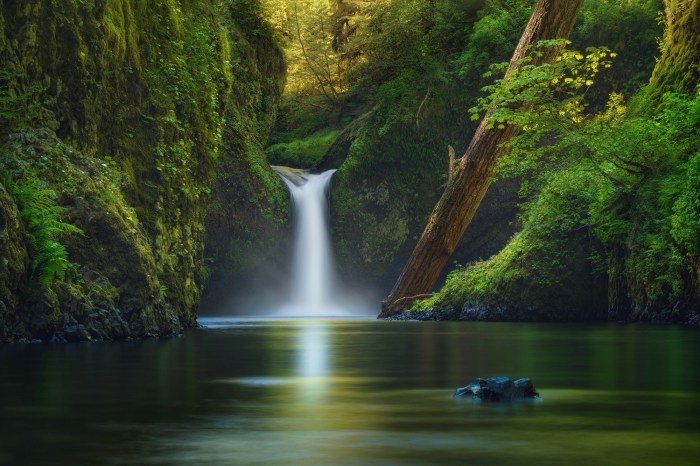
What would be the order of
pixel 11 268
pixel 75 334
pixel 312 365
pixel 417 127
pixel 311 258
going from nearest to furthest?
1. pixel 312 365
2. pixel 11 268
3. pixel 75 334
4. pixel 311 258
5. pixel 417 127

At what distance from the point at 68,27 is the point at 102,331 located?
16.6 ft

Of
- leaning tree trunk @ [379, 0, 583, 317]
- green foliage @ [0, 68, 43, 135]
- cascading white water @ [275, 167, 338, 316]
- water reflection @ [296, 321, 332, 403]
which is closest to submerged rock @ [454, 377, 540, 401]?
water reflection @ [296, 321, 332, 403]

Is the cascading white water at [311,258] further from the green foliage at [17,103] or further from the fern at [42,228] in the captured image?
the fern at [42,228]

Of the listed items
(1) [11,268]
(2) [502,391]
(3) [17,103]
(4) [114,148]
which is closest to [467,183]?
(4) [114,148]

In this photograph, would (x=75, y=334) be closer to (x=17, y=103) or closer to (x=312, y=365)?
(x=17, y=103)

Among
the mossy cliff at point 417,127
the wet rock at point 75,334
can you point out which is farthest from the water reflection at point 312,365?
the mossy cliff at point 417,127

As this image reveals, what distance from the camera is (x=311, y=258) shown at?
3350cm

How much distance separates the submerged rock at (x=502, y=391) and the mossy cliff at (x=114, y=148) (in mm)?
7795

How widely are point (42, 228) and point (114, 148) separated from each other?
4283mm

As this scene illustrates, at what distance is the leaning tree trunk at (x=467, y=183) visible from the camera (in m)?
22.8

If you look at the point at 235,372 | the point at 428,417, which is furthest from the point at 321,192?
the point at 428,417

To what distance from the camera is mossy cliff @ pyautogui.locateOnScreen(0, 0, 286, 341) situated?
13797mm

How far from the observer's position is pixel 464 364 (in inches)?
383

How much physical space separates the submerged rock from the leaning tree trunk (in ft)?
52.0
